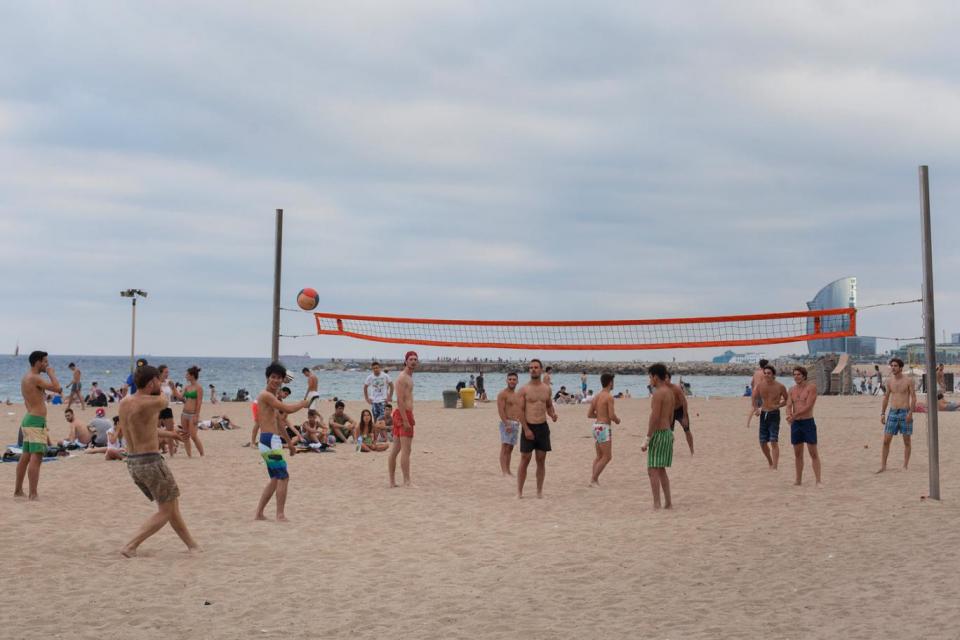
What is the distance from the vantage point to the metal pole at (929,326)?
8000 millimetres

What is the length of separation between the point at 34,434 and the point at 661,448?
5.49 m

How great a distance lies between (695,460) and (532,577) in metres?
6.96

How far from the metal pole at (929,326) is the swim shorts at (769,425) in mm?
2349

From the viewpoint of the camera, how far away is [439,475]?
10.6 m

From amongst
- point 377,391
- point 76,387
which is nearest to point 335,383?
point 76,387

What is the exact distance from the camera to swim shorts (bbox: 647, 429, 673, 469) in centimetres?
781

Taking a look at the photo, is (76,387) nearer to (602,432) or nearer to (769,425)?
(602,432)

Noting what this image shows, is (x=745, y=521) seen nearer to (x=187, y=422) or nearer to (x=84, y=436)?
(x=187, y=422)

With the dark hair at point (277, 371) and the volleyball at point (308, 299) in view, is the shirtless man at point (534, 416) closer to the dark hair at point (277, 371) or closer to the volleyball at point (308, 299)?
the dark hair at point (277, 371)

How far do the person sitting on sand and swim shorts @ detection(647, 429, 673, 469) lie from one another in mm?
5943

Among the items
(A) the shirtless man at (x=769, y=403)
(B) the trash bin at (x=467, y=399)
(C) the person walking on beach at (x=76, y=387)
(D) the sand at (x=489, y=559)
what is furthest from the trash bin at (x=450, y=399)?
(A) the shirtless man at (x=769, y=403)

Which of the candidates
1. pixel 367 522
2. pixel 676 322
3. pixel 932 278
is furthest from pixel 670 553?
pixel 676 322

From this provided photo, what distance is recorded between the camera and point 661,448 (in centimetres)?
786

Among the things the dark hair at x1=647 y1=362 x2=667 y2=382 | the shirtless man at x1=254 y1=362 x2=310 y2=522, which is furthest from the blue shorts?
the shirtless man at x1=254 y1=362 x2=310 y2=522
